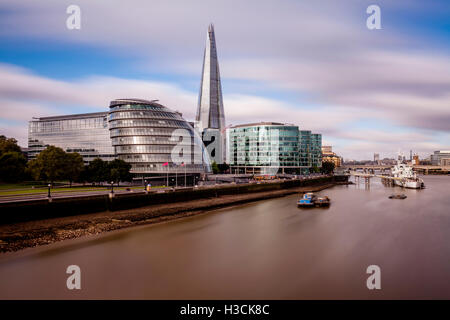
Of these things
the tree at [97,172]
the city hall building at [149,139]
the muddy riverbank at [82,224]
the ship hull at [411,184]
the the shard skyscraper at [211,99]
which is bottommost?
the ship hull at [411,184]

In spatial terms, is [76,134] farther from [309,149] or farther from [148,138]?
[309,149]

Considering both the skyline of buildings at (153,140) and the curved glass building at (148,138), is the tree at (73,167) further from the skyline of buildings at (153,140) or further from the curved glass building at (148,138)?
the curved glass building at (148,138)

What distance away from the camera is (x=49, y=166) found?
164 feet

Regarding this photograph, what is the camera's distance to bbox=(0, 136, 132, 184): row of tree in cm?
4941

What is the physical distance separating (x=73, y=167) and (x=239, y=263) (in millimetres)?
42305

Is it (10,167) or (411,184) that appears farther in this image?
(411,184)

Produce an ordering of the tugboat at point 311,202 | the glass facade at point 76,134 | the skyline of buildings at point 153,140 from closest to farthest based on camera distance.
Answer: the tugboat at point 311,202 → the skyline of buildings at point 153,140 → the glass facade at point 76,134

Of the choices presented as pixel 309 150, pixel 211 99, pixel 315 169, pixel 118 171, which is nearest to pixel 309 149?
pixel 309 150

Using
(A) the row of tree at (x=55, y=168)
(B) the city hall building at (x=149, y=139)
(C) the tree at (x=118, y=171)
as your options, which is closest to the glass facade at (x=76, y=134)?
(B) the city hall building at (x=149, y=139)

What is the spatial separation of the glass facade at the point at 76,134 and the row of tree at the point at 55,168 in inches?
967

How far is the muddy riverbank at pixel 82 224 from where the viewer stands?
22.8 m

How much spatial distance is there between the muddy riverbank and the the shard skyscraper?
14795 centimetres

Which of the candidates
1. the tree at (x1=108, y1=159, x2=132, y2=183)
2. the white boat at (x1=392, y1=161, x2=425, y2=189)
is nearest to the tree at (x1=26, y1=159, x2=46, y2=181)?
the tree at (x1=108, y1=159, x2=132, y2=183)

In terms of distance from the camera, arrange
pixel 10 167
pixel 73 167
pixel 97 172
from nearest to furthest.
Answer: pixel 10 167 < pixel 73 167 < pixel 97 172
